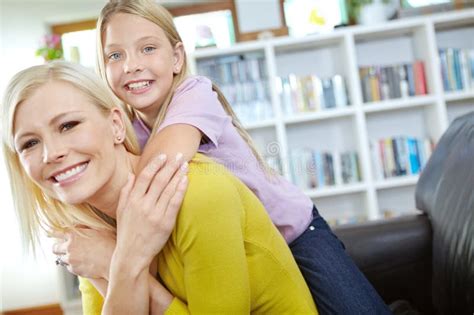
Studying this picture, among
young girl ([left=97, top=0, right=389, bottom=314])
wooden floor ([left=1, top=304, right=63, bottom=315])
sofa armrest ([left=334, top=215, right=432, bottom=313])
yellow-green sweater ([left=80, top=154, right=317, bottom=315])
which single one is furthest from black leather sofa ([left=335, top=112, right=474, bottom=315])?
wooden floor ([left=1, top=304, right=63, bottom=315])

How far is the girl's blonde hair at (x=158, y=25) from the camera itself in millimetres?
1562

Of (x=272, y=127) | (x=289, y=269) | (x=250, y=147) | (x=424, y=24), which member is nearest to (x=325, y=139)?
(x=272, y=127)

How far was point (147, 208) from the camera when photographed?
119cm

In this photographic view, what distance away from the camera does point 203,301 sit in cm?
115

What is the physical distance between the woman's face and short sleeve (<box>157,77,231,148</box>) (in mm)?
222

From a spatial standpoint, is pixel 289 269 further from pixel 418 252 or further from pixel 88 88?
pixel 418 252

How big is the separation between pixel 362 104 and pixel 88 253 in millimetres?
2978

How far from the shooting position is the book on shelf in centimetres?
404

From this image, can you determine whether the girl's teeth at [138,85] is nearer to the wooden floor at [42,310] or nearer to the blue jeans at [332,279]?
the blue jeans at [332,279]

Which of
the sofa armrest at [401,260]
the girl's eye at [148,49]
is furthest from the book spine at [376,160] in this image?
the girl's eye at [148,49]

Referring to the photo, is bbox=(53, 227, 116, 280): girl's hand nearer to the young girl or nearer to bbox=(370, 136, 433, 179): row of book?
the young girl

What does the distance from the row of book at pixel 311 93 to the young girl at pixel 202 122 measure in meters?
2.42

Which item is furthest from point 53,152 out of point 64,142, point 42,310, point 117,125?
point 42,310

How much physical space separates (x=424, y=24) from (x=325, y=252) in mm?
2874
